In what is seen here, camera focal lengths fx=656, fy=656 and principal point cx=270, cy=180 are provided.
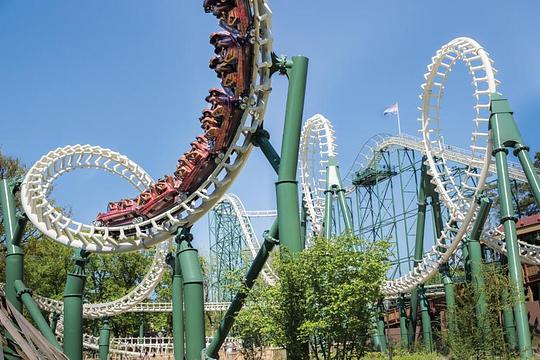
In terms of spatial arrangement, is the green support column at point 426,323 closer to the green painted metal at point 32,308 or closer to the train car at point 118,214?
the train car at point 118,214

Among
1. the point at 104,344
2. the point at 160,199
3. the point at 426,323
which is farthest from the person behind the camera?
the point at 104,344

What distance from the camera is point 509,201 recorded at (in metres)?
13.6

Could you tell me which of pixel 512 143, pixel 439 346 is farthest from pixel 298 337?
pixel 439 346

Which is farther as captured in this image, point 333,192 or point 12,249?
point 333,192

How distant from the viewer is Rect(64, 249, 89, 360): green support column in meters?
16.9

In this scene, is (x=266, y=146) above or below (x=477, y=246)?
above

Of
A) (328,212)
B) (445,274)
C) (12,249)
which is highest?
(328,212)

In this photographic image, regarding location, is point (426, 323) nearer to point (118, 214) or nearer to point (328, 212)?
point (328, 212)

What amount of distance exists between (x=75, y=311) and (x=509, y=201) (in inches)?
436

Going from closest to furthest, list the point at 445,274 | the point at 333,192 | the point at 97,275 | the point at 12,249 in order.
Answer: the point at 12,249 → the point at 445,274 → the point at 333,192 → the point at 97,275

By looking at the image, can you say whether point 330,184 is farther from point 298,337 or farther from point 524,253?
point 298,337

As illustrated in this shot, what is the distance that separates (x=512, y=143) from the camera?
46.0ft

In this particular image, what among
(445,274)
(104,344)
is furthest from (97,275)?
(445,274)

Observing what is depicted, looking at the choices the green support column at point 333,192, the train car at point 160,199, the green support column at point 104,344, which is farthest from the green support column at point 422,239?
the green support column at point 104,344
